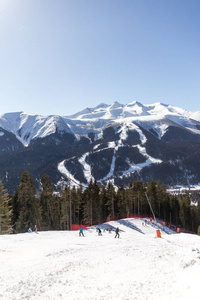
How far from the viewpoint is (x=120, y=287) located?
549 inches

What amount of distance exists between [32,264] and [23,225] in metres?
37.6

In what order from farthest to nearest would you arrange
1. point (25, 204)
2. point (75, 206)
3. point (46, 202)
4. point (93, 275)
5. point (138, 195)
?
point (138, 195), point (75, 206), point (46, 202), point (25, 204), point (93, 275)

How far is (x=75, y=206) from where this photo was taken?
67938 millimetres

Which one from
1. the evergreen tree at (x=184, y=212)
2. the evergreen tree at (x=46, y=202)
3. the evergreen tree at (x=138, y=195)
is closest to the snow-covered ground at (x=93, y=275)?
the evergreen tree at (x=46, y=202)

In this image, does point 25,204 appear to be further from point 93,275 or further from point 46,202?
point 93,275

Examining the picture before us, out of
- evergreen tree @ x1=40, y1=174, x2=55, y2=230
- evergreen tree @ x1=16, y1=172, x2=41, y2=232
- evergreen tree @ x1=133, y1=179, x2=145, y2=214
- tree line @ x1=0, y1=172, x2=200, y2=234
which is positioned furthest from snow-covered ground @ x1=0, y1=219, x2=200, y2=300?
evergreen tree @ x1=133, y1=179, x2=145, y2=214

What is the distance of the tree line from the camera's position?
5219 centimetres

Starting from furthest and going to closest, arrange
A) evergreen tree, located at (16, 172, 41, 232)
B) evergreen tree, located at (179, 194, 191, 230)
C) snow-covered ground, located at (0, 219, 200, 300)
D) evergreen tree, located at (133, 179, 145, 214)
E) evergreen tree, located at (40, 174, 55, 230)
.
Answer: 1. evergreen tree, located at (179, 194, 191, 230)
2. evergreen tree, located at (133, 179, 145, 214)
3. evergreen tree, located at (40, 174, 55, 230)
4. evergreen tree, located at (16, 172, 41, 232)
5. snow-covered ground, located at (0, 219, 200, 300)

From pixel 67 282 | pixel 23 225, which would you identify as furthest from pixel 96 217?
pixel 67 282

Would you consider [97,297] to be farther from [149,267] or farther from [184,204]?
[184,204]

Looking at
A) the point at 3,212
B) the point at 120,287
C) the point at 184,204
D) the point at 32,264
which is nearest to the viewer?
the point at 120,287

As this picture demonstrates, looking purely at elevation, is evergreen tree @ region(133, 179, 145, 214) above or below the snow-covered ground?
above

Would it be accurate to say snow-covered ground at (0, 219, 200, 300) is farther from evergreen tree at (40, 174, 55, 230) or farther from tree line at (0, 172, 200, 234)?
evergreen tree at (40, 174, 55, 230)

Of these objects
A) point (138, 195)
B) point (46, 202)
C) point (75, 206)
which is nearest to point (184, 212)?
point (138, 195)
